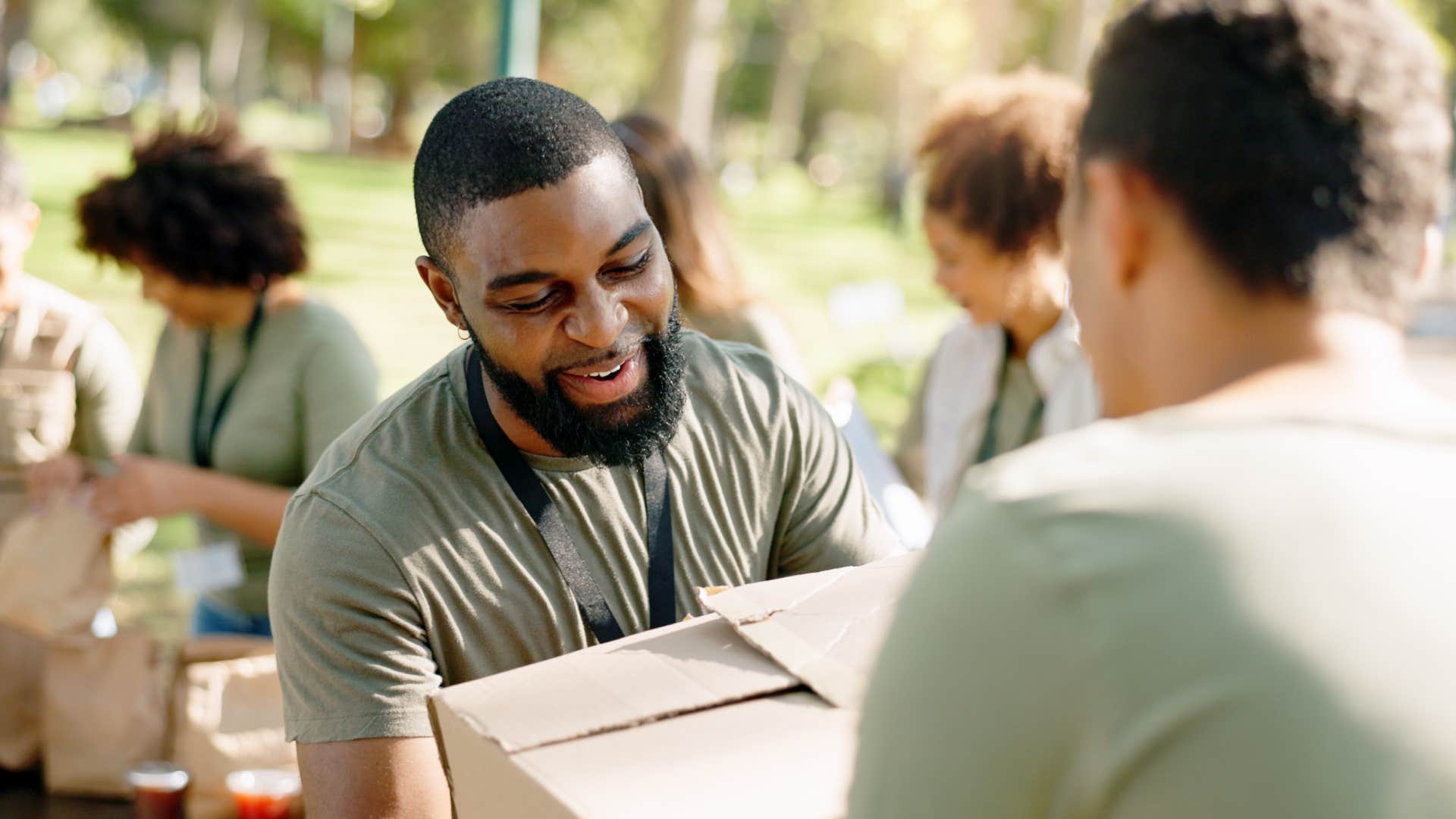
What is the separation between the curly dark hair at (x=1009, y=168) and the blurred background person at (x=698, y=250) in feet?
1.97

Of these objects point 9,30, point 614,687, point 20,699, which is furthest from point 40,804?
point 9,30

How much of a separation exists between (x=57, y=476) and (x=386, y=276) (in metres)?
10.8

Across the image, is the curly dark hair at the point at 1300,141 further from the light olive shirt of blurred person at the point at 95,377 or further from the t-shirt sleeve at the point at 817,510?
the light olive shirt of blurred person at the point at 95,377

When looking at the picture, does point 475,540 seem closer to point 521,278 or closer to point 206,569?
point 521,278

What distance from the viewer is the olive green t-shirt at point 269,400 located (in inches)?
125

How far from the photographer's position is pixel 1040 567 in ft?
2.72

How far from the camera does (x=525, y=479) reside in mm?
1909

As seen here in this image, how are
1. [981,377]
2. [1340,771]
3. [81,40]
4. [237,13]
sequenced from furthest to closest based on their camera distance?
[81,40] < [237,13] < [981,377] < [1340,771]

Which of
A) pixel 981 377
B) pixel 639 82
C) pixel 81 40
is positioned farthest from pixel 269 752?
pixel 81 40

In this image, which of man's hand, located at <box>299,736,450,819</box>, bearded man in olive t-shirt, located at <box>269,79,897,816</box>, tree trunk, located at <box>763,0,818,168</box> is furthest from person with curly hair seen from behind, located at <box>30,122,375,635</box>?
tree trunk, located at <box>763,0,818,168</box>

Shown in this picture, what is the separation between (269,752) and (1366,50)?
2.85 metres


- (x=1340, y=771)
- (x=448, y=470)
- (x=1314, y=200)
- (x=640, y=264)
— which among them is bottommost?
(x=448, y=470)

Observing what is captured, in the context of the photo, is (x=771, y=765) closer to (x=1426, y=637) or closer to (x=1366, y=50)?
(x=1426, y=637)

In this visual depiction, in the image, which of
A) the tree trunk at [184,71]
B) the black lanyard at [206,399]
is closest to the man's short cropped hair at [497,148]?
the black lanyard at [206,399]
